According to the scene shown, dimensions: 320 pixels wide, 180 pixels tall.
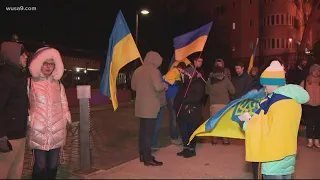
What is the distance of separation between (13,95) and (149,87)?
2.54 m

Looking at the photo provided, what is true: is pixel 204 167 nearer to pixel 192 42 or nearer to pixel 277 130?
pixel 192 42

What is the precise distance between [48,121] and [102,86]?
1.93 metres

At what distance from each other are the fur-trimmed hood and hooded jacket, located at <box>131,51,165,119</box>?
191 centimetres

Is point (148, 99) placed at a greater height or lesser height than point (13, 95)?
lesser

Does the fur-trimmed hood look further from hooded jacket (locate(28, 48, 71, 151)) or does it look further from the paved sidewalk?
the paved sidewalk

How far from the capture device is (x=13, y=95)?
439 centimetres

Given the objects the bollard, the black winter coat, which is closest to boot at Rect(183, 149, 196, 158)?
the black winter coat

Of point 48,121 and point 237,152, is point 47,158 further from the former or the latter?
point 237,152

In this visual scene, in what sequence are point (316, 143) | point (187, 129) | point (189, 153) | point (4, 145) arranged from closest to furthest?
1. point (4, 145)
2. point (189, 153)
3. point (187, 129)
4. point (316, 143)

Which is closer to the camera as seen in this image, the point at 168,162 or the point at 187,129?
the point at 168,162

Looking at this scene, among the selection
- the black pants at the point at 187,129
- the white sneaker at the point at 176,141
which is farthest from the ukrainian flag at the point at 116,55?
the white sneaker at the point at 176,141

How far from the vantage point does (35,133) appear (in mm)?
4500

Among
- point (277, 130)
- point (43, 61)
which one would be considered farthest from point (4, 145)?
point (277, 130)

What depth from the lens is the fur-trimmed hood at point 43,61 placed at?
15.0ft
